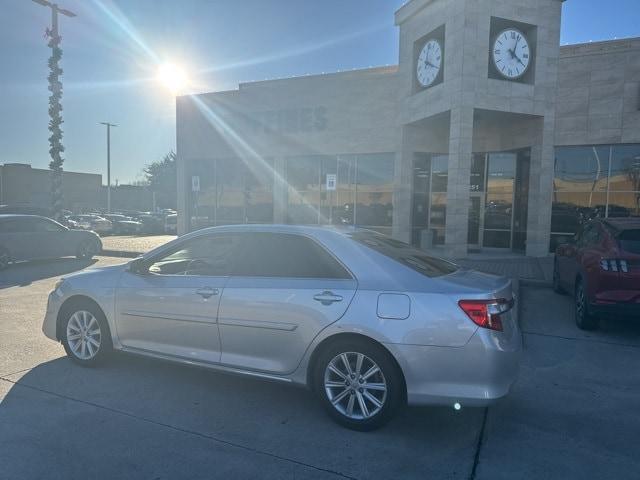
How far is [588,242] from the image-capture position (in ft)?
24.3

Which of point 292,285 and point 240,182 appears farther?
point 240,182

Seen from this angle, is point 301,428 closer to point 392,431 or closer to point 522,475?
point 392,431

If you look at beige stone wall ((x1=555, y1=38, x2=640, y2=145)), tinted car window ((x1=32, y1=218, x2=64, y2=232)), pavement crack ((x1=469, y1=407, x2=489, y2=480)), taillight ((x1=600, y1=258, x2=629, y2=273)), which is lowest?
pavement crack ((x1=469, y1=407, x2=489, y2=480))

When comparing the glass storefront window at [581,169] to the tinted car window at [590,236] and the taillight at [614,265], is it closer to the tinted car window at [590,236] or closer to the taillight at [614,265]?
the tinted car window at [590,236]

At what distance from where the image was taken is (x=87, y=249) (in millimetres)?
15031

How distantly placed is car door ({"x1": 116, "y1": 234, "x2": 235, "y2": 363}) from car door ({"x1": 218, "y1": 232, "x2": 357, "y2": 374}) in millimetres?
164

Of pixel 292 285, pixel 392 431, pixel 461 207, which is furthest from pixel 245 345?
pixel 461 207

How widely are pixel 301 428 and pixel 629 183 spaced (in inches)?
601

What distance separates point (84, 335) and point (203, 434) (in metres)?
2.14

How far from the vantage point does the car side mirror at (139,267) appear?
478 centimetres

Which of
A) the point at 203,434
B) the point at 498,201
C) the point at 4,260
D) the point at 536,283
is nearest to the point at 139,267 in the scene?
the point at 203,434

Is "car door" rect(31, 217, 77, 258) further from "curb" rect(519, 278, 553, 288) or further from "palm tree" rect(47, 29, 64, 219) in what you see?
"curb" rect(519, 278, 553, 288)

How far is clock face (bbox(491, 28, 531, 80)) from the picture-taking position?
1441cm

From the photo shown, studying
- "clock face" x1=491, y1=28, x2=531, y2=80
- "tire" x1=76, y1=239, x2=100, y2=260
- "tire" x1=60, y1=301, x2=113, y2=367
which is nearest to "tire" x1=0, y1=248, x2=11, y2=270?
"tire" x1=76, y1=239, x2=100, y2=260
